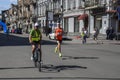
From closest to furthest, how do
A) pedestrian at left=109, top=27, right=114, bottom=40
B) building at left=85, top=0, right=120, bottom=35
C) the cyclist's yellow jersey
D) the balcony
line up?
the cyclist's yellow jersey
pedestrian at left=109, top=27, right=114, bottom=40
building at left=85, top=0, right=120, bottom=35
the balcony

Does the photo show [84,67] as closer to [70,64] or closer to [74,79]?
[70,64]

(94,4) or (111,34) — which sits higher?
(94,4)

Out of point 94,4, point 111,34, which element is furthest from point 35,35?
point 94,4

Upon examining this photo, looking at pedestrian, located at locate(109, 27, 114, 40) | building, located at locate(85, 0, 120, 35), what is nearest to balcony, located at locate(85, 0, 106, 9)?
building, located at locate(85, 0, 120, 35)

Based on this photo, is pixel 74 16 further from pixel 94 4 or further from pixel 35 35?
pixel 35 35

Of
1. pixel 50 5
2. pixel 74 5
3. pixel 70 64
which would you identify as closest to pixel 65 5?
pixel 74 5

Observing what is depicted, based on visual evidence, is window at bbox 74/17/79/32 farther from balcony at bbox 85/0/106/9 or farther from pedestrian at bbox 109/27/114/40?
pedestrian at bbox 109/27/114/40

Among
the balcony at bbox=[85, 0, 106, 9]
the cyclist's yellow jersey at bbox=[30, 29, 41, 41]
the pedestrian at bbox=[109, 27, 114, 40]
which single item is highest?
the balcony at bbox=[85, 0, 106, 9]

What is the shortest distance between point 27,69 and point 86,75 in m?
2.83

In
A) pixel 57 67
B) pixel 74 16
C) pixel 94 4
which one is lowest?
pixel 57 67

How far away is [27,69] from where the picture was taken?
15453 millimetres

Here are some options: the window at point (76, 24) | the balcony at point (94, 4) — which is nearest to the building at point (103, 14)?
the balcony at point (94, 4)

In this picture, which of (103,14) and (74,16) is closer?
(103,14)

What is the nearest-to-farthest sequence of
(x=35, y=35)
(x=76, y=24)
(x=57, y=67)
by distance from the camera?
(x=35, y=35) → (x=57, y=67) → (x=76, y=24)
